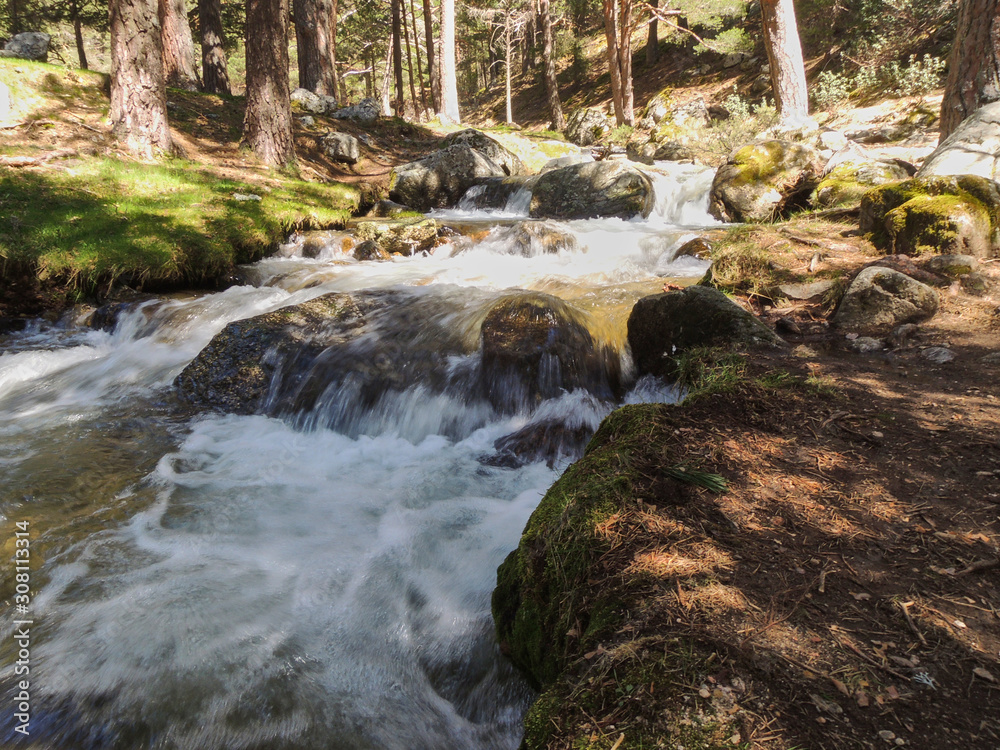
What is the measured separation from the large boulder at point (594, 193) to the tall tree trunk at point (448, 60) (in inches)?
414

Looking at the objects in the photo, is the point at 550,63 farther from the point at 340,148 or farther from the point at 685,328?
the point at 685,328

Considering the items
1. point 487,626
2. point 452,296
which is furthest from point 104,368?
point 487,626

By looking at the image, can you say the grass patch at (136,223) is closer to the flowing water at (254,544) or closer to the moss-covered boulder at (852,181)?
the flowing water at (254,544)

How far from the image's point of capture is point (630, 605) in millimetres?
1937

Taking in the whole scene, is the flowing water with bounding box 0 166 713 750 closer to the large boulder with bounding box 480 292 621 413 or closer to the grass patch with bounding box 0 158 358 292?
the large boulder with bounding box 480 292 621 413

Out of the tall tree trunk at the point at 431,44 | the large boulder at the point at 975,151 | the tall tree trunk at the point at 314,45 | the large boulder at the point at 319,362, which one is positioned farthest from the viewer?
the tall tree trunk at the point at 431,44

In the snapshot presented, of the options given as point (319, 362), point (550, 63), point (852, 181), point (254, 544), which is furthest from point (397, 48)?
point (254, 544)

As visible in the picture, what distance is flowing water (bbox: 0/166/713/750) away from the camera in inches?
103

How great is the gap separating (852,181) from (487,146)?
10296mm

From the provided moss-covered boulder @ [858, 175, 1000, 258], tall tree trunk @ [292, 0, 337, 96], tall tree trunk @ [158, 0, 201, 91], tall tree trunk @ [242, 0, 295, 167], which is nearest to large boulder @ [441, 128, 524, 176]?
tall tree trunk @ [242, 0, 295, 167]

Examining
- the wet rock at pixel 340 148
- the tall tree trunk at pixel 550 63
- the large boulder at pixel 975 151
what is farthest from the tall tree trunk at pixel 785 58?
the tall tree trunk at pixel 550 63

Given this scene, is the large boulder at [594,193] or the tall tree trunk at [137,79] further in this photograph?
the large boulder at [594,193]

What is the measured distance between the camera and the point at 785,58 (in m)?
13.4

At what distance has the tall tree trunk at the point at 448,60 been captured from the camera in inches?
792
